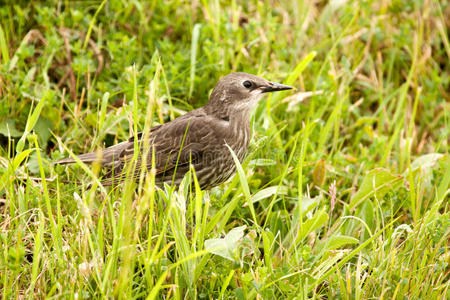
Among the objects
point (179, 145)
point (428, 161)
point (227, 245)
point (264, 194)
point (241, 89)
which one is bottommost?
point (428, 161)

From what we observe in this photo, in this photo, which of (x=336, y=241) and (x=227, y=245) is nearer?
(x=227, y=245)

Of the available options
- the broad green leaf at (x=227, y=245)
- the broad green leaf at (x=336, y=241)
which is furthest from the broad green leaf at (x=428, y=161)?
the broad green leaf at (x=227, y=245)

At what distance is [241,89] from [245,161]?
0.53 metres

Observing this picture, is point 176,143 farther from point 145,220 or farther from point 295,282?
point 295,282

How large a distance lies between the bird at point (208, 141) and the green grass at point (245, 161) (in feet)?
0.47

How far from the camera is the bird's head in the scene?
14.8 ft

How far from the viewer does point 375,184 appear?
444 cm

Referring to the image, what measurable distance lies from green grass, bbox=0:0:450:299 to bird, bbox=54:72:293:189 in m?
0.14

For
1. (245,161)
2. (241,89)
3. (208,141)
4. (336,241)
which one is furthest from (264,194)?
(241,89)

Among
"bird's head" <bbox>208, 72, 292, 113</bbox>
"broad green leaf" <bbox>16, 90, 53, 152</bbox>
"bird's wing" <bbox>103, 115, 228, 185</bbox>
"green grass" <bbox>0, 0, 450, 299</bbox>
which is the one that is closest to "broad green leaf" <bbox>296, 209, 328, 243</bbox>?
"green grass" <bbox>0, 0, 450, 299</bbox>

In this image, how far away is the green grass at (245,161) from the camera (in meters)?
3.44

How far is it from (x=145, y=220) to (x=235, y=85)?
3.93ft

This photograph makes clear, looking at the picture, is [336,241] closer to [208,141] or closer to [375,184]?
[375,184]

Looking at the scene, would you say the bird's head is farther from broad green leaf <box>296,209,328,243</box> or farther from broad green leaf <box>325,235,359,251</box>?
broad green leaf <box>325,235,359,251</box>
